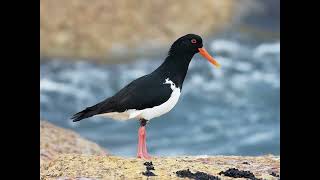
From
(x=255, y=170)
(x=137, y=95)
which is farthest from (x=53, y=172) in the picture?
(x=255, y=170)

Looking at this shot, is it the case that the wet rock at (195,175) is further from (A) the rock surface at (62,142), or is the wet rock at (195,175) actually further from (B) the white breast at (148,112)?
(A) the rock surface at (62,142)

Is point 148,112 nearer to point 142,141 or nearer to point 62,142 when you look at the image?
point 142,141

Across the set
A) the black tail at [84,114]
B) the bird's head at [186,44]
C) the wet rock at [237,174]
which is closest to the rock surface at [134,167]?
the wet rock at [237,174]

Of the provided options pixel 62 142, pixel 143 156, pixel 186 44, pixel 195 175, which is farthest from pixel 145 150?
pixel 62 142

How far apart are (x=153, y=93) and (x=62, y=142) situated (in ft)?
18.2

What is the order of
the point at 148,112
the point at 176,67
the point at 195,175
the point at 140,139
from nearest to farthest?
the point at 195,175 < the point at 148,112 < the point at 140,139 < the point at 176,67

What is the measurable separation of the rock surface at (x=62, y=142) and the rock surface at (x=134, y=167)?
4423mm

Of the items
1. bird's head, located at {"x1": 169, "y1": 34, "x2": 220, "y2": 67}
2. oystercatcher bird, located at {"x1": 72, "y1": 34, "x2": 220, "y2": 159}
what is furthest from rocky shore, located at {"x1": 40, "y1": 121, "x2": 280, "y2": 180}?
bird's head, located at {"x1": 169, "y1": 34, "x2": 220, "y2": 67}

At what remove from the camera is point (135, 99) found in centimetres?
931

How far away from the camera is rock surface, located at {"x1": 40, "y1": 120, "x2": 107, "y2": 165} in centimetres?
1411

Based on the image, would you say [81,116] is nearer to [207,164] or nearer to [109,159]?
[109,159]

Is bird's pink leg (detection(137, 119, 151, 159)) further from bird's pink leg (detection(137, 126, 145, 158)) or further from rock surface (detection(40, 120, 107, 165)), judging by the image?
rock surface (detection(40, 120, 107, 165))

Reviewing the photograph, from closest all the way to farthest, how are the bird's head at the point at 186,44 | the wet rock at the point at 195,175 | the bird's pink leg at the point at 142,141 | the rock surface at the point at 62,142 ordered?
the wet rock at the point at 195,175 < the bird's pink leg at the point at 142,141 < the bird's head at the point at 186,44 < the rock surface at the point at 62,142

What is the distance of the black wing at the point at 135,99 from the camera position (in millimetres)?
9250
